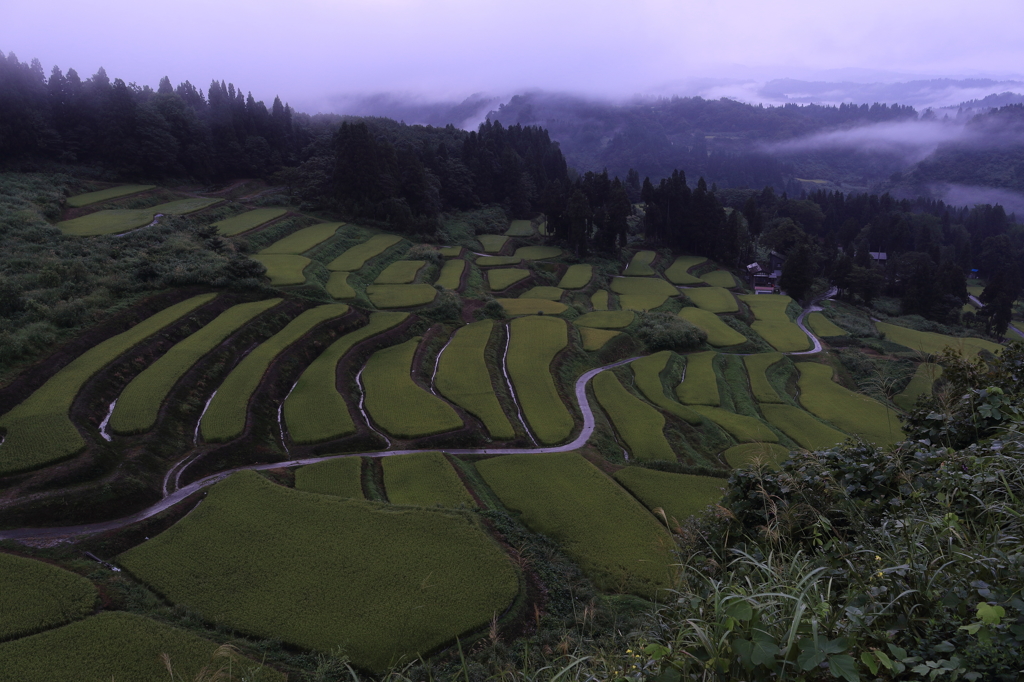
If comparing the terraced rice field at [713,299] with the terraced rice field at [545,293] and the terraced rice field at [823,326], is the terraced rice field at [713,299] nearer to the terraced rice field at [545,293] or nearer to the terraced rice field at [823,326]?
the terraced rice field at [823,326]

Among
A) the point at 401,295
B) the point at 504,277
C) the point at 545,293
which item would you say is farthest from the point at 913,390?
the point at 401,295

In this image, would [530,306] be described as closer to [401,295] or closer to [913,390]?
[401,295]

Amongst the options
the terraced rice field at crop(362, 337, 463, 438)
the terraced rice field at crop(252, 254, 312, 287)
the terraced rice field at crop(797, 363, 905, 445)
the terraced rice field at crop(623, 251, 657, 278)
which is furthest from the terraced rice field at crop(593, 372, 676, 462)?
the terraced rice field at crop(623, 251, 657, 278)

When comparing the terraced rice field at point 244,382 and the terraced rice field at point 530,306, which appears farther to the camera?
the terraced rice field at point 530,306

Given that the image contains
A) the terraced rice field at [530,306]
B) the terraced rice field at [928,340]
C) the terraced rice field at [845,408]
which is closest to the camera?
the terraced rice field at [845,408]

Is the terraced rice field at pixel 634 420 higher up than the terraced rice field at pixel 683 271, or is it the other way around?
the terraced rice field at pixel 683 271

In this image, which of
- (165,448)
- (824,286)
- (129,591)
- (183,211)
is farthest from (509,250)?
(129,591)

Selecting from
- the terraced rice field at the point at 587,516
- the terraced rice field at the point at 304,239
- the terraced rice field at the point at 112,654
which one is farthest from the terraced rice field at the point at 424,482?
the terraced rice field at the point at 304,239
